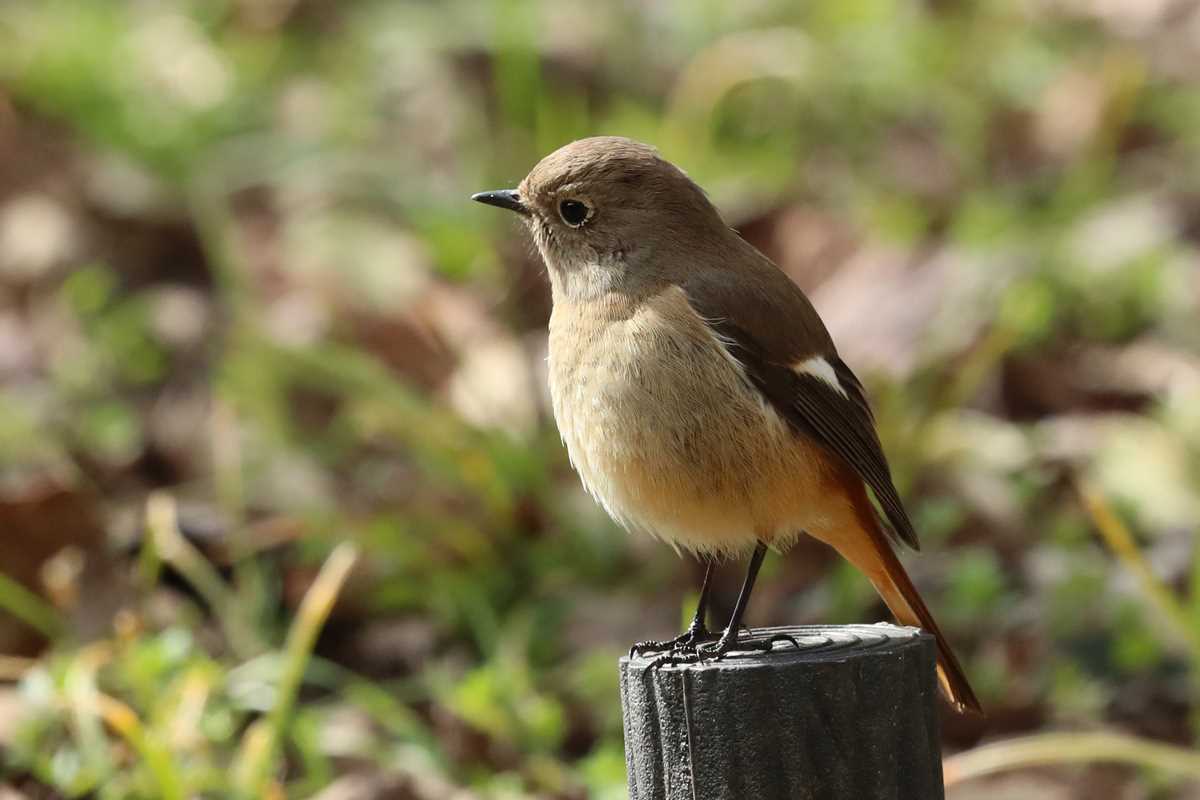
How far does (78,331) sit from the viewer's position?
6.46m

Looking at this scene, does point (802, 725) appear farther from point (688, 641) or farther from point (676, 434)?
point (676, 434)

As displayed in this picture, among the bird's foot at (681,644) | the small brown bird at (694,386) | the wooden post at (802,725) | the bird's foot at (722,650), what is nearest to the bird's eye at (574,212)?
the small brown bird at (694,386)

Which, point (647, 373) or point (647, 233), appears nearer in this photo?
point (647, 373)

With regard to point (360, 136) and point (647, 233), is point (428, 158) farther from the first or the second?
point (647, 233)

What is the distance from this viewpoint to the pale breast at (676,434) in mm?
3111

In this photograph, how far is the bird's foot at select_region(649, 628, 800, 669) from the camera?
106 inches

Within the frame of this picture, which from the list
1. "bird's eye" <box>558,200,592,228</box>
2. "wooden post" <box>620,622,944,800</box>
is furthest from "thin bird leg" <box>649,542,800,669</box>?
"bird's eye" <box>558,200,592,228</box>

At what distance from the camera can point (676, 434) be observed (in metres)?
3.10

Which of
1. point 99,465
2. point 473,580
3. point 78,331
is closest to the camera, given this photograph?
point 473,580

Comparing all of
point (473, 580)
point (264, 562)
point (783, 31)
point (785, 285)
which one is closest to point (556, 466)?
point (473, 580)

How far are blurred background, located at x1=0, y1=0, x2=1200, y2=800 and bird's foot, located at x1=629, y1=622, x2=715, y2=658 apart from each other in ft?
1.35

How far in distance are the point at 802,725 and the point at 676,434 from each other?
782mm

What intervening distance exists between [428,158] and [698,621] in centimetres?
460

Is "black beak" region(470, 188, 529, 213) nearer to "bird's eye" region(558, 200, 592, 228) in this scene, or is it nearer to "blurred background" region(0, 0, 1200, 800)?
"bird's eye" region(558, 200, 592, 228)
